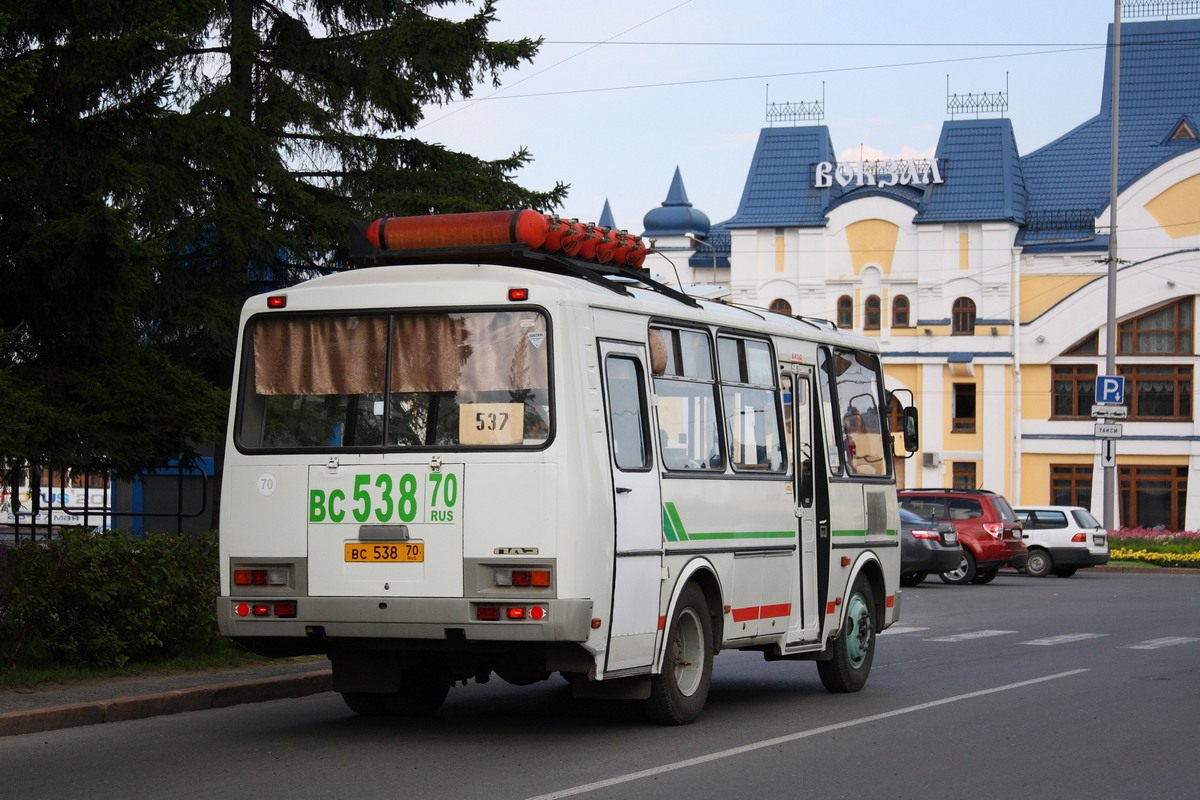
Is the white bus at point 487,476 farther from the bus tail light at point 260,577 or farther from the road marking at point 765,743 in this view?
the road marking at point 765,743

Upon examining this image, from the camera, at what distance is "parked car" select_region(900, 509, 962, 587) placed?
110ft

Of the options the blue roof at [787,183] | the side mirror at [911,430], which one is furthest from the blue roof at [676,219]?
the side mirror at [911,430]

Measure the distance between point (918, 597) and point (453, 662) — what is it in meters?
20.4

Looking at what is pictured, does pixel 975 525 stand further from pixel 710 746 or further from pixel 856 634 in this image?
pixel 710 746

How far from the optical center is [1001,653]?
18531 mm

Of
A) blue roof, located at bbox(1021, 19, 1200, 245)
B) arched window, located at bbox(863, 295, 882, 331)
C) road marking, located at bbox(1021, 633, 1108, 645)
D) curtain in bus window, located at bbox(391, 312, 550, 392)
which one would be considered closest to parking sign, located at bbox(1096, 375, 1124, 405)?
road marking, located at bbox(1021, 633, 1108, 645)

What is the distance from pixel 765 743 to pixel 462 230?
3.89 meters

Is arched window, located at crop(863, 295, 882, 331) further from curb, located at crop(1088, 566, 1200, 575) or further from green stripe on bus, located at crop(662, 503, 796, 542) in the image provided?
green stripe on bus, located at crop(662, 503, 796, 542)

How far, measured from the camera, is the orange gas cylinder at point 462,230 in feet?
36.6

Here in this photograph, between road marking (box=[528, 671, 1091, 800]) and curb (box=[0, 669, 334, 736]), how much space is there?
3457mm

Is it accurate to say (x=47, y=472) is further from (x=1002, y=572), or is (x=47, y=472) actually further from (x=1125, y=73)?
(x=1125, y=73)

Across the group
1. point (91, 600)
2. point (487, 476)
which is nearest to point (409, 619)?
point (487, 476)

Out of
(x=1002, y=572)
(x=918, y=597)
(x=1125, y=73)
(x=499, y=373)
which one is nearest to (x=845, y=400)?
(x=499, y=373)

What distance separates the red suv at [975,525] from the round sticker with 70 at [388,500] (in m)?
24.9
